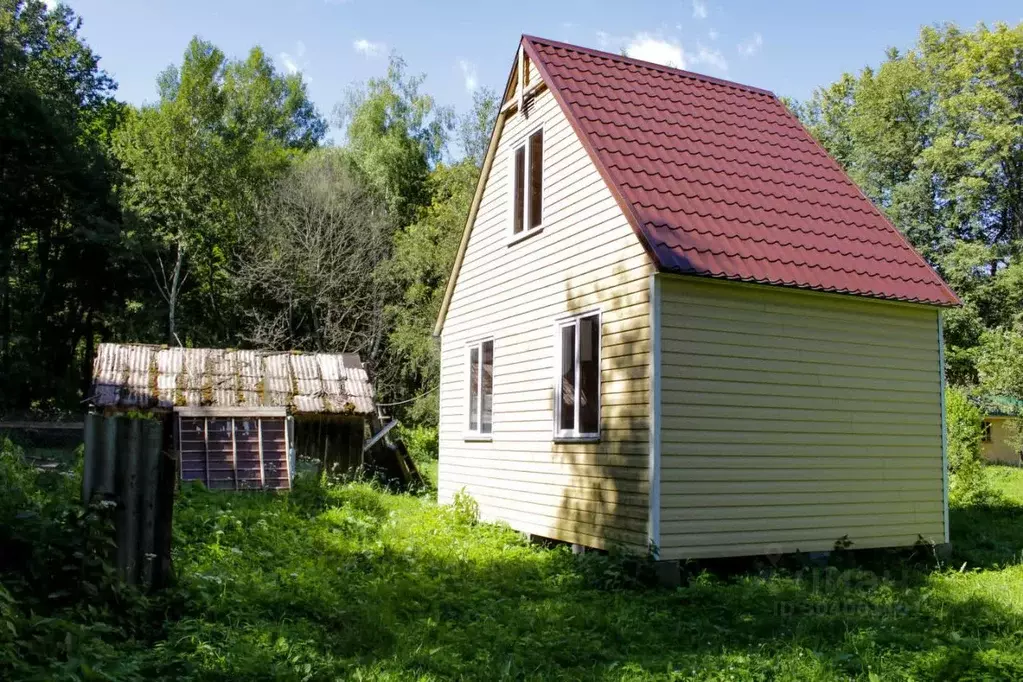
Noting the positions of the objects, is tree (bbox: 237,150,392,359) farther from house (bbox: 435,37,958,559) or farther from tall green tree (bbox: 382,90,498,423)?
house (bbox: 435,37,958,559)

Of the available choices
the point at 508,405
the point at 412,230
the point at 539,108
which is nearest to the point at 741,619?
the point at 508,405

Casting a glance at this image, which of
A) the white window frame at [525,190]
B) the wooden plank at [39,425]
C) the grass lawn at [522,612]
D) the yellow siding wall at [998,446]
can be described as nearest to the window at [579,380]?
the grass lawn at [522,612]

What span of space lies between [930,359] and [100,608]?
11134mm

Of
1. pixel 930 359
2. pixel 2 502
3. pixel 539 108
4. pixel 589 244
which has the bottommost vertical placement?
pixel 2 502

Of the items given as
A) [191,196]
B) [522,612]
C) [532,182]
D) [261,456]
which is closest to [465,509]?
[261,456]

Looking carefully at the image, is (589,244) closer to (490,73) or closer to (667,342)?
(667,342)

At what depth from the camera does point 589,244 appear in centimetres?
1196

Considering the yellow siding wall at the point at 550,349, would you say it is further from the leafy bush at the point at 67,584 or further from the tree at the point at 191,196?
the tree at the point at 191,196

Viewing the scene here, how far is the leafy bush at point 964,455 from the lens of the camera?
18.6m

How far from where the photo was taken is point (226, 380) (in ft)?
59.8

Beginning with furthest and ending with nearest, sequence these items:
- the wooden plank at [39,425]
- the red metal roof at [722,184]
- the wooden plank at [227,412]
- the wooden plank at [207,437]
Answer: the wooden plank at [39,425] < the wooden plank at [227,412] < the wooden plank at [207,437] < the red metal roof at [722,184]

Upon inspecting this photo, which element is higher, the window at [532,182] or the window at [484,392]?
the window at [532,182]

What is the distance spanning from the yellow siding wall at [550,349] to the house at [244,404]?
3029 millimetres

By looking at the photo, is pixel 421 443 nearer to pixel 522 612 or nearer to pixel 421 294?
→ pixel 421 294
